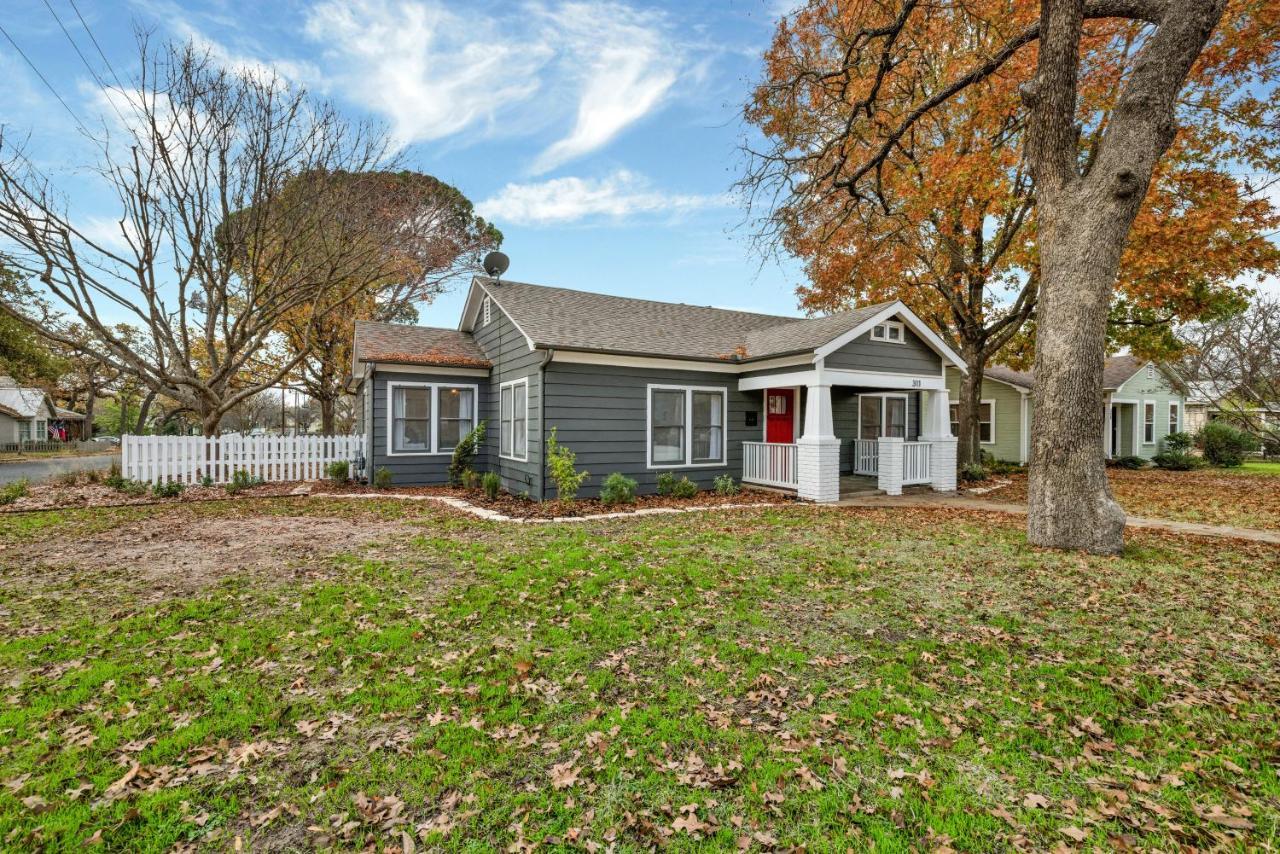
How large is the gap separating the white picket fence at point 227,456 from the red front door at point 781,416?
1036cm

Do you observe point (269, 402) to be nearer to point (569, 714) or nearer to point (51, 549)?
point (51, 549)

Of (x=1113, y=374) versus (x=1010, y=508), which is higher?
(x=1113, y=374)

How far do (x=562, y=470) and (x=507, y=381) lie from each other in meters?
3.44

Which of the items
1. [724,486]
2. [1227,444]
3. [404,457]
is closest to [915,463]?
[724,486]

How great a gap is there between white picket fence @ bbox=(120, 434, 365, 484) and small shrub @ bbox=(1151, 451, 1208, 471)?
28.1 m

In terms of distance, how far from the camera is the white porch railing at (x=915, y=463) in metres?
12.9

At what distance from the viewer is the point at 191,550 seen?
6.89 meters

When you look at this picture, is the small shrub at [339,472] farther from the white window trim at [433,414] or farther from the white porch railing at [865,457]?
the white porch railing at [865,457]

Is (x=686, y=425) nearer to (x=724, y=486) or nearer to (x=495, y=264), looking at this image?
(x=724, y=486)

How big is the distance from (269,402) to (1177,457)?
6065 centimetres

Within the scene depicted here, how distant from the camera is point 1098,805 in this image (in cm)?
244

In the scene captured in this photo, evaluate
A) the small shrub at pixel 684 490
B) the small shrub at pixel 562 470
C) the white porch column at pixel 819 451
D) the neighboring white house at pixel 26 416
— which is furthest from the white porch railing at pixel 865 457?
the neighboring white house at pixel 26 416

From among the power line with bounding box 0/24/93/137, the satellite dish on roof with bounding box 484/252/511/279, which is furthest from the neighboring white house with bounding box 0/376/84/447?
the satellite dish on roof with bounding box 484/252/511/279

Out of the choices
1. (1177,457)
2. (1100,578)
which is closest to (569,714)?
(1100,578)
